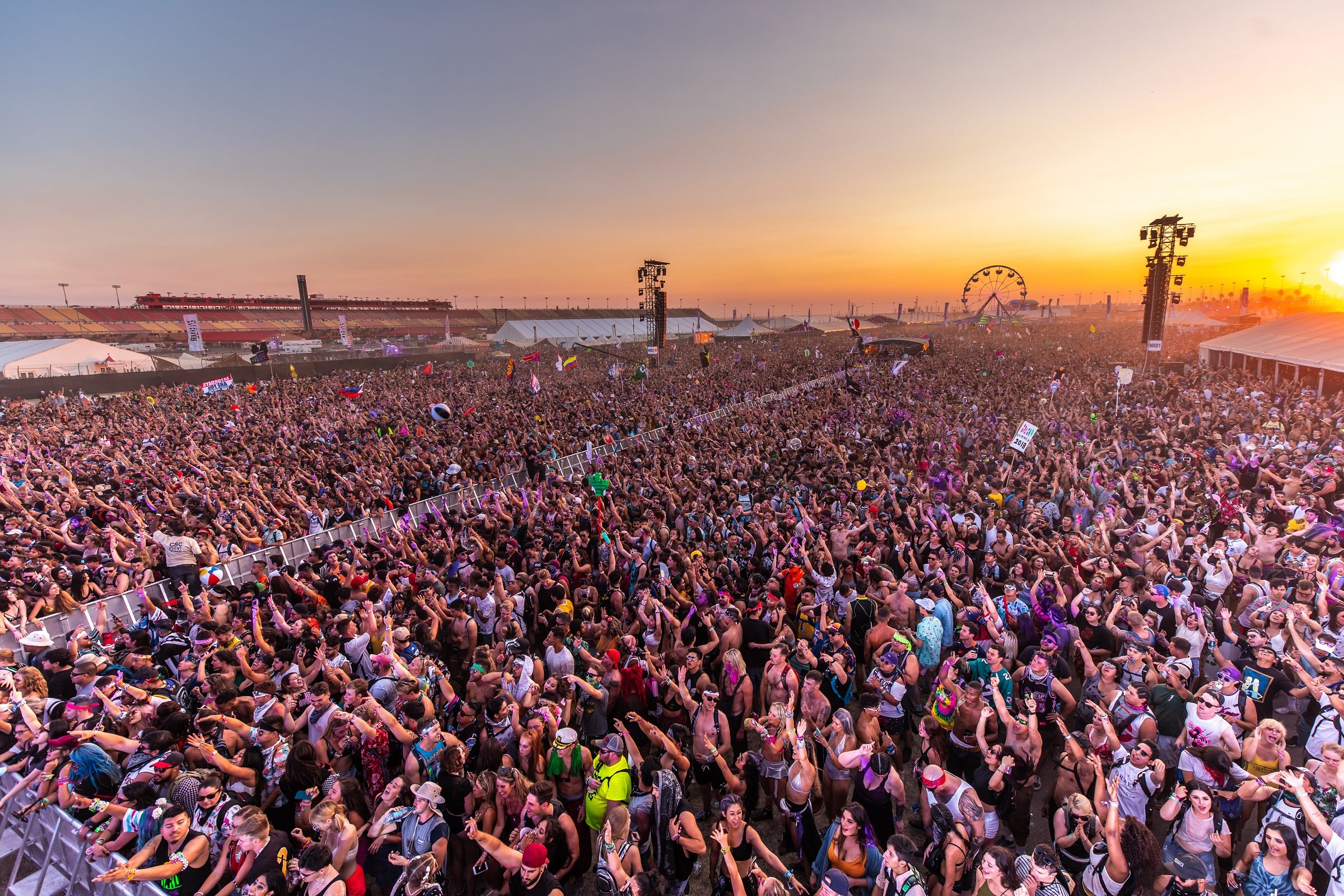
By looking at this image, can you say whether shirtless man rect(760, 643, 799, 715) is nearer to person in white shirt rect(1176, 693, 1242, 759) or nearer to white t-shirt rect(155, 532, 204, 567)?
person in white shirt rect(1176, 693, 1242, 759)

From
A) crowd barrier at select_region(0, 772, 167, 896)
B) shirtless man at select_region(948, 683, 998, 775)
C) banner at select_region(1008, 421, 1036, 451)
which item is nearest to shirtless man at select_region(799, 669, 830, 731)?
shirtless man at select_region(948, 683, 998, 775)

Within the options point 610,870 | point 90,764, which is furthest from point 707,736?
point 90,764

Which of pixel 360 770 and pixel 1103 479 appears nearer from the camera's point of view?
pixel 360 770

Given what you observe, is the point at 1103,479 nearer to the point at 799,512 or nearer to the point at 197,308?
the point at 799,512

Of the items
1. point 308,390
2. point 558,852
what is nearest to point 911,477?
point 558,852

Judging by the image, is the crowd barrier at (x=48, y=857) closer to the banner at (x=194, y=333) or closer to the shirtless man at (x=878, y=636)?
the shirtless man at (x=878, y=636)

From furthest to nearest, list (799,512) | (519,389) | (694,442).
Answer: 1. (519,389)
2. (694,442)
3. (799,512)
